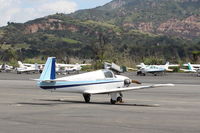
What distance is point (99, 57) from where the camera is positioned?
106m

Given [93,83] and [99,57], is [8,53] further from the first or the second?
[93,83]

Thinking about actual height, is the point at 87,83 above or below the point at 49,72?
below

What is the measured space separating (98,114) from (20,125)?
4583 millimetres

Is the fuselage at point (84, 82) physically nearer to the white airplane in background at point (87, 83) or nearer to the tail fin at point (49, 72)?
the white airplane in background at point (87, 83)

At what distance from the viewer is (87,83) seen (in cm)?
2514

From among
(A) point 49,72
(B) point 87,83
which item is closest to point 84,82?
(B) point 87,83

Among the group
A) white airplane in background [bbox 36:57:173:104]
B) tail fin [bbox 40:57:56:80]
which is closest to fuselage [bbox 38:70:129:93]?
white airplane in background [bbox 36:57:173:104]

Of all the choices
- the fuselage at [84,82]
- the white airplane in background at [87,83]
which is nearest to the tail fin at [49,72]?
the white airplane in background at [87,83]

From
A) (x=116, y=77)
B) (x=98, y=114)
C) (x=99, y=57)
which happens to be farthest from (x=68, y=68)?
(x=98, y=114)

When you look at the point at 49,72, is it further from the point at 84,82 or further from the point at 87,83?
the point at 87,83

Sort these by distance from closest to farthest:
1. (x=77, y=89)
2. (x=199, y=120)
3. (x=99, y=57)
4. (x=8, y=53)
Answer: (x=199, y=120) → (x=77, y=89) → (x=99, y=57) → (x=8, y=53)

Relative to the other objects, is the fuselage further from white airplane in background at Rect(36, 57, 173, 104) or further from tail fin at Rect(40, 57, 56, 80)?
tail fin at Rect(40, 57, 56, 80)

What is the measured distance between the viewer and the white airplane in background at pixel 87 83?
24.3 meters

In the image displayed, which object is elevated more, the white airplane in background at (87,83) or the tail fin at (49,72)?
the tail fin at (49,72)
